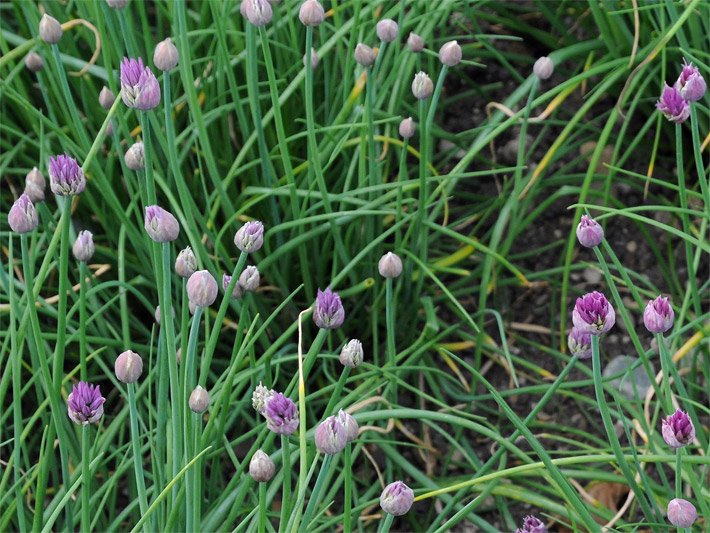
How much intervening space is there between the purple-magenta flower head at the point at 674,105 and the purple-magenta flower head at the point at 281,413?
0.58 meters

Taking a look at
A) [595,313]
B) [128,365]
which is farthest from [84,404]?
[595,313]

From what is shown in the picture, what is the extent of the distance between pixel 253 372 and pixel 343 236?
0.37m

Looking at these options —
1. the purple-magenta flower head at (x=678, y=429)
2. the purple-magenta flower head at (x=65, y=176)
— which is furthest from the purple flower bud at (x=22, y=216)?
the purple-magenta flower head at (x=678, y=429)

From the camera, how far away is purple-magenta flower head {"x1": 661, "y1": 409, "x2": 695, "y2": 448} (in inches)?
36.2

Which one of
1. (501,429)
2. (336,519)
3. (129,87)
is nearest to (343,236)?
(501,429)

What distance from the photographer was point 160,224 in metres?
0.99

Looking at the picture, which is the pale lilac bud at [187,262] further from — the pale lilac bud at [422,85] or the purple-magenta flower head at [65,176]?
the pale lilac bud at [422,85]

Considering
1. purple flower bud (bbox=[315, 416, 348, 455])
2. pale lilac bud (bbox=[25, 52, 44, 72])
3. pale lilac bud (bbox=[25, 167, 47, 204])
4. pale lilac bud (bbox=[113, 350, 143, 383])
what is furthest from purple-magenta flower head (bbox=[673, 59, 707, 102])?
pale lilac bud (bbox=[25, 52, 44, 72])

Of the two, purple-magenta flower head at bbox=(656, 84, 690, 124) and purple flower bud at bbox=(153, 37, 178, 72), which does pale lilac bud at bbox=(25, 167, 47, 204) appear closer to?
purple flower bud at bbox=(153, 37, 178, 72)

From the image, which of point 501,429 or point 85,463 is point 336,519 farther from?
point 501,429

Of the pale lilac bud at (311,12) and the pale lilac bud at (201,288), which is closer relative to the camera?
the pale lilac bud at (201,288)

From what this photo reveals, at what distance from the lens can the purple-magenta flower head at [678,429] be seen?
918 millimetres

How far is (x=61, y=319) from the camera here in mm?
1104

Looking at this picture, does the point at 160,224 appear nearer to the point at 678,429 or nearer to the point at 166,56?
the point at 166,56
